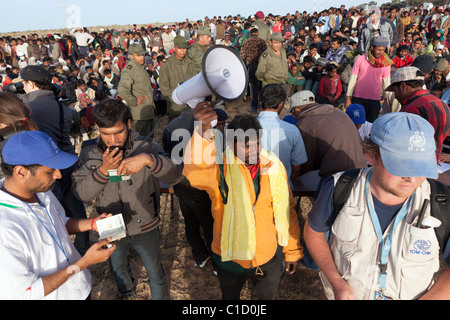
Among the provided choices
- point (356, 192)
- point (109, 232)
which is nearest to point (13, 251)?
point (109, 232)

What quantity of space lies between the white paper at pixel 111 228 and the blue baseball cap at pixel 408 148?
1792mm

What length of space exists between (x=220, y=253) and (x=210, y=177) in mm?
675

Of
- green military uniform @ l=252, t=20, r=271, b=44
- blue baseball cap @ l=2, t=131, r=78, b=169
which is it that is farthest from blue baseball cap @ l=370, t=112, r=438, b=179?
green military uniform @ l=252, t=20, r=271, b=44

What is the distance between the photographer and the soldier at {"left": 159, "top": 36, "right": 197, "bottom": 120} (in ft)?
18.2

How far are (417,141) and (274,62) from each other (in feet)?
19.6

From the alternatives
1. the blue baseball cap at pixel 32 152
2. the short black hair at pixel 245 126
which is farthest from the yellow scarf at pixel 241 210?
the blue baseball cap at pixel 32 152

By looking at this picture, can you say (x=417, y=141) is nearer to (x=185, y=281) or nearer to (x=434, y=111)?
(x=434, y=111)

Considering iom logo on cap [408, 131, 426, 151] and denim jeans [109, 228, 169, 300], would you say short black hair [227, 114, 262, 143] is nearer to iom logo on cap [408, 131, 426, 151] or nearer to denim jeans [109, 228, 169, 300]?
iom logo on cap [408, 131, 426, 151]

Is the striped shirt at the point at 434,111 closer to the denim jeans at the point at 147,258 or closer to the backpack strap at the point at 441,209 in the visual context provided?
the backpack strap at the point at 441,209

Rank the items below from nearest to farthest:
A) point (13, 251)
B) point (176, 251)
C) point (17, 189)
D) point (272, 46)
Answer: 1. point (13, 251)
2. point (17, 189)
3. point (176, 251)
4. point (272, 46)

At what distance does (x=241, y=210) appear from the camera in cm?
201

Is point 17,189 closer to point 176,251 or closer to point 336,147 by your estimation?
point 176,251
